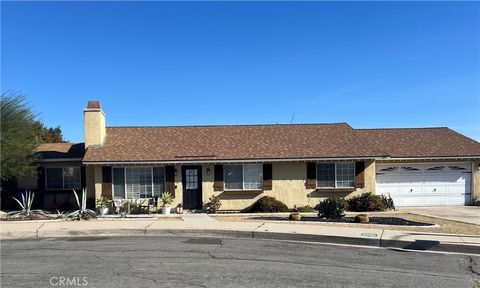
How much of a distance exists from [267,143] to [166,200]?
19.5 ft

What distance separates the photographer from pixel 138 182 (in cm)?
2234

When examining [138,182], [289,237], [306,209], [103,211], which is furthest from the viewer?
[138,182]

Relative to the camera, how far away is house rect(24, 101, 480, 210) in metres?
22.3

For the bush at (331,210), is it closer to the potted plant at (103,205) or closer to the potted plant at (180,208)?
the potted plant at (180,208)

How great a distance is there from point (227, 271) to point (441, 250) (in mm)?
6048

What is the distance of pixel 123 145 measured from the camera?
23500 millimetres

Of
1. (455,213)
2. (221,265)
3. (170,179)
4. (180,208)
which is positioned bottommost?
(455,213)

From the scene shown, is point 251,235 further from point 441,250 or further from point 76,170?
point 76,170

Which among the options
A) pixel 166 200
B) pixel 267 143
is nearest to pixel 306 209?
pixel 267 143

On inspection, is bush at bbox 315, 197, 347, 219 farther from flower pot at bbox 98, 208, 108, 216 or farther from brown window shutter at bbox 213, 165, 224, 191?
flower pot at bbox 98, 208, 108, 216

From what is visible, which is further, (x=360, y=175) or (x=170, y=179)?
(x=360, y=175)

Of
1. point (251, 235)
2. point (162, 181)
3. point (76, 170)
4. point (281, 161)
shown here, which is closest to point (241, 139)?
point (281, 161)

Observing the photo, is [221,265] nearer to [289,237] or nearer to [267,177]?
[289,237]

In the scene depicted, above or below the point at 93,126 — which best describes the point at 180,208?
below
